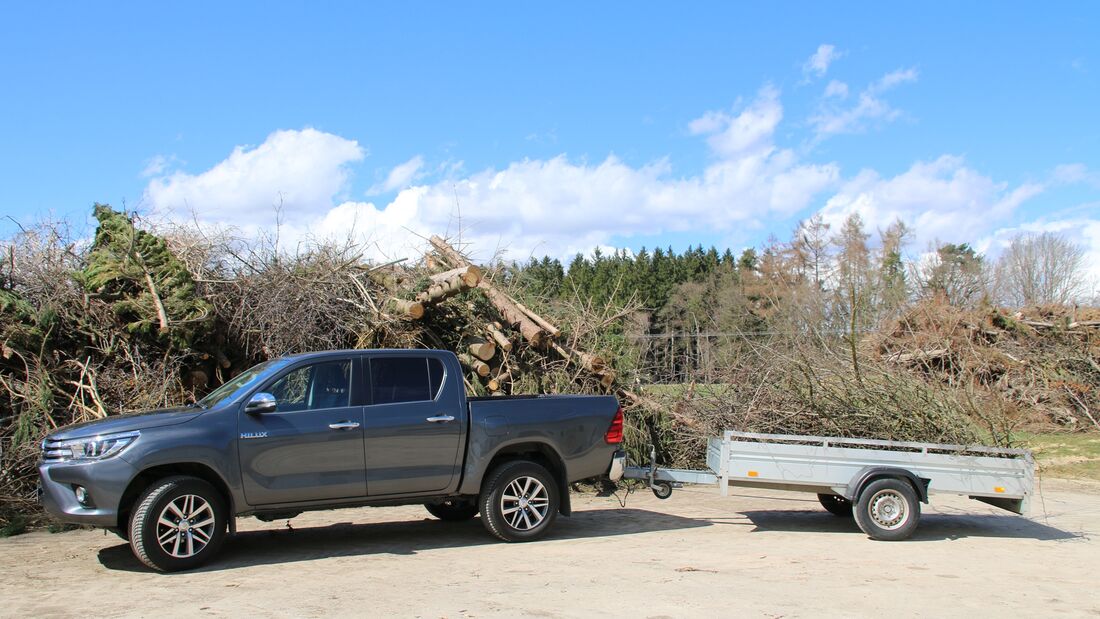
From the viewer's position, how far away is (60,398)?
11023 mm

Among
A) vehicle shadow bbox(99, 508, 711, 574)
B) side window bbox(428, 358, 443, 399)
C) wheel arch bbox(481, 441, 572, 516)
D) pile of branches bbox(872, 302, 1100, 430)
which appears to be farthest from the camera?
pile of branches bbox(872, 302, 1100, 430)

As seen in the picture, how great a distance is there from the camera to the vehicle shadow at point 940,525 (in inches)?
373

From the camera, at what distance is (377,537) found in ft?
29.4

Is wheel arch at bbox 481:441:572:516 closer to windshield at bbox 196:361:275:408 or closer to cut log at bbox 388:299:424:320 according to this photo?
windshield at bbox 196:361:275:408

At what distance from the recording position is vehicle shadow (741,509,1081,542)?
9.48 m

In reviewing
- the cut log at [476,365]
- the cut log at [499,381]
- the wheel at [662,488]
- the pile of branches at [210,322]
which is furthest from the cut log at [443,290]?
the wheel at [662,488]

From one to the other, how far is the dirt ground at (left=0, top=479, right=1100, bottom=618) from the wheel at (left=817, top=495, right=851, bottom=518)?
0.12m

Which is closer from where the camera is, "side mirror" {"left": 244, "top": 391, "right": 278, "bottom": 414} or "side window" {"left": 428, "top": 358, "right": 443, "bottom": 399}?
"side mirror" {"left": 244, "top": 391, "right": 278, "bottom": 414}

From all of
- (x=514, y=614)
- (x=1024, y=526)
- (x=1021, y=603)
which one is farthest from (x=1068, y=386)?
(x=514, y=614)

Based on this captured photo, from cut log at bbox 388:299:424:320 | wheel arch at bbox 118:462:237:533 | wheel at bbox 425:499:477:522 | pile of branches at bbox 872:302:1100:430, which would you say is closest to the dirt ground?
wheel at bbox 425:499:477:522

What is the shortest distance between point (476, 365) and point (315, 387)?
193 inches

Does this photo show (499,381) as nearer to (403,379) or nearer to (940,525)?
(403,379)

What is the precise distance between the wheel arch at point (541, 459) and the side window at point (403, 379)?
0.97 m

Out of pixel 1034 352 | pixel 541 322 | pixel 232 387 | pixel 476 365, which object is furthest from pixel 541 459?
pixel 1034 352
